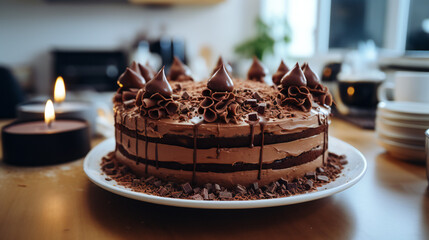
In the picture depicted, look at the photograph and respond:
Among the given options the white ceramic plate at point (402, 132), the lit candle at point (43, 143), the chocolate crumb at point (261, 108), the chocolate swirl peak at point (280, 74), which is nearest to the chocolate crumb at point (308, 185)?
the chocolate crumb at point (261, 108)

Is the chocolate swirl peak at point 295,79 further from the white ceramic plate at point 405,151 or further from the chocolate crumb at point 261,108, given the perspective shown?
the white ceramic plate at point 405,151

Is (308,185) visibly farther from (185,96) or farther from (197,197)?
(185,96)

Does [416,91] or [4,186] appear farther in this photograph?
[416,91]

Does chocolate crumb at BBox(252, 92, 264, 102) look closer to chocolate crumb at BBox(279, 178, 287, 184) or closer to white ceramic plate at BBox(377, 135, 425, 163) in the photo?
chocolate crumb at BBox(279, 178, 287, 184)

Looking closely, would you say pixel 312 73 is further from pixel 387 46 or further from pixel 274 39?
pixel 274 39

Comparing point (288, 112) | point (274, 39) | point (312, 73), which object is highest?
point (274, 39)

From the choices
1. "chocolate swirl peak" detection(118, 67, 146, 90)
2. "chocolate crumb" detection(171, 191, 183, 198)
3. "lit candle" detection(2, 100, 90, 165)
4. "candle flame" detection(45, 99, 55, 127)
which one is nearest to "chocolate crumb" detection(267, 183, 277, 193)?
"chocolate crumb" detection(171, 191, 183, 198)

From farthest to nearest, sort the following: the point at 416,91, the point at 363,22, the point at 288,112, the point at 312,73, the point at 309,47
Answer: the point at 309,47 → the point at 363,22 → the point at 416,91 → the point at 312,73 → the point at 288,112

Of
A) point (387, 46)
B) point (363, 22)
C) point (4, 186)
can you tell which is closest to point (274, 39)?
point (363, 22)
